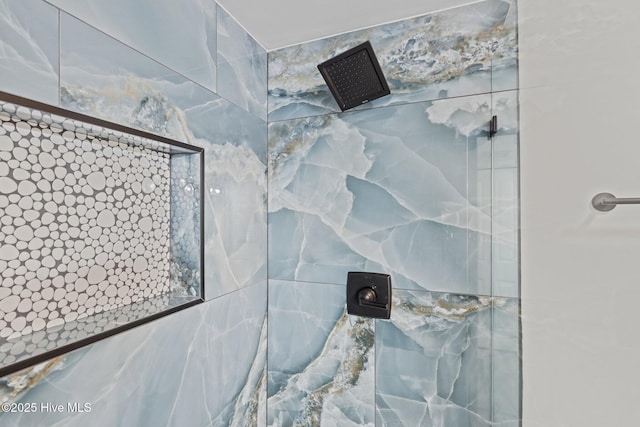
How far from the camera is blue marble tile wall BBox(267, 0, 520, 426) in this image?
40.0 inches

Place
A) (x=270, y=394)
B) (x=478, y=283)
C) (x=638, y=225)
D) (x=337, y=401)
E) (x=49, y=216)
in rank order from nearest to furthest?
(x=49, y=216), (x=638, y=225), (x=478, y=283), (x=337, y=401), (x=270, y=394)

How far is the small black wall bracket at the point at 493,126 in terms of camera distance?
1.00m

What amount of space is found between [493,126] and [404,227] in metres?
0.46

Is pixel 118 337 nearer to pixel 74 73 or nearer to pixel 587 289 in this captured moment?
pixel 74 73

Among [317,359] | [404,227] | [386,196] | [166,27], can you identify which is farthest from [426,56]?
[317,359]

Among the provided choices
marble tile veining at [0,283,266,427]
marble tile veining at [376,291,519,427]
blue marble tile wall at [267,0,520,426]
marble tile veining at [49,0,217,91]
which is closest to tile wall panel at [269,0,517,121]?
blue marble tile wall at [267,0,520,426]

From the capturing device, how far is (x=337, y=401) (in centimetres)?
125

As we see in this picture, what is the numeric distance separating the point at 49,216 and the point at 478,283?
1237mm

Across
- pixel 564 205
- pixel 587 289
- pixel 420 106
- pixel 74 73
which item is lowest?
pixel 587 289

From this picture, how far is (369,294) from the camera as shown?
45.9 inches

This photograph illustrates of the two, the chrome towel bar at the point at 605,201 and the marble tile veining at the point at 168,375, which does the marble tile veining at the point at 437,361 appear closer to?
the chrome towel bar at the point at 605,201

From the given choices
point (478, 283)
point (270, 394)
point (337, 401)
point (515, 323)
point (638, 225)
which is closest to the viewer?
point (638, 225)

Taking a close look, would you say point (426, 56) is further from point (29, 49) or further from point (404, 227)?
point (29, 49)

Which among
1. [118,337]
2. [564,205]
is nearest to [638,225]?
[564,205]
